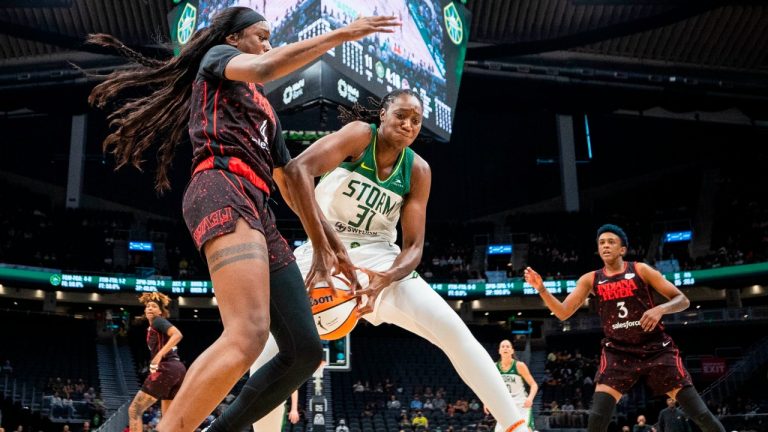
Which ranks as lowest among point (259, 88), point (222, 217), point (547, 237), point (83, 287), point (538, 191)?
point (222, 217)

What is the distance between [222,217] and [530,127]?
33452 millimetres

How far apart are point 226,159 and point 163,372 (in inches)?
245

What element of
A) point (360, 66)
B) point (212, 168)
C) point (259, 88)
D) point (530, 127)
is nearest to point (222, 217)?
point (212, 168)

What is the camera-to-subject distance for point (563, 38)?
27.1 m

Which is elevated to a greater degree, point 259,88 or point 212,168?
point 259,88

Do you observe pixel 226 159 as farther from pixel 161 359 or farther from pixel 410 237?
pixel 161 359

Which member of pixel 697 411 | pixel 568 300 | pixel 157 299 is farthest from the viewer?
pixel 157 299

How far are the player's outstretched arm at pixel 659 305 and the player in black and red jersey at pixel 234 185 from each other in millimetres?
2833

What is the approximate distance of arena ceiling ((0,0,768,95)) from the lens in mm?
26266

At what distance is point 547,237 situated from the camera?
109ft

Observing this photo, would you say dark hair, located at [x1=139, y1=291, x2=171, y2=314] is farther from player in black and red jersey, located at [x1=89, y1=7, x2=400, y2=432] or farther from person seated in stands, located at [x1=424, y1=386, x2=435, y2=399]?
person seated in stands, located at [x1=424, y1=386, x2=435, y2=399]

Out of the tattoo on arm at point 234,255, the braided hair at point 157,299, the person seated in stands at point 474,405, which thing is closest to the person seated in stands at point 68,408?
the person seated in stands at point 474,405

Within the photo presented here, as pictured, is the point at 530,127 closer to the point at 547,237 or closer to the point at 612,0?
the point at 547,237

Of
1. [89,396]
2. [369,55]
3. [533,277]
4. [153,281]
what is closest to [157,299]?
[533,277]
